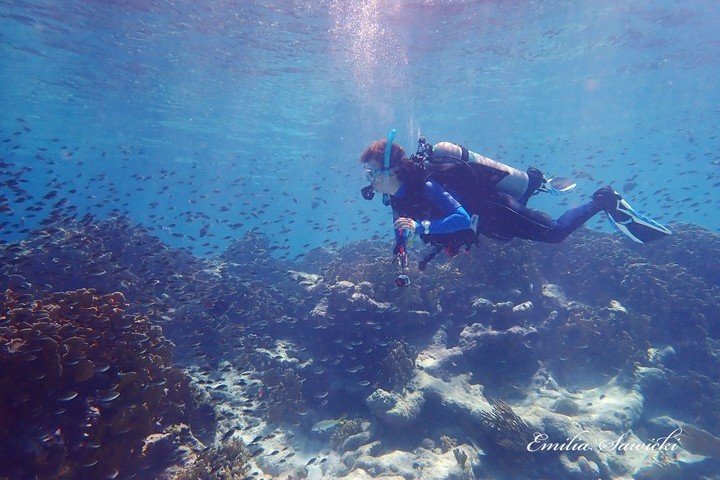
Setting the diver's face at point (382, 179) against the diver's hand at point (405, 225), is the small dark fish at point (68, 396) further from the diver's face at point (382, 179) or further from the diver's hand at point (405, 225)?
the diver's face at point (382, 179)

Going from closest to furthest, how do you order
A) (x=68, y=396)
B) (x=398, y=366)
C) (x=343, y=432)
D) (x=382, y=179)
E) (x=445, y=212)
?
1. (x=68, y=396)
2. (x=445, y=212)
3. (x=382, y=179)
4. (x=343, y=432)
5. (x=398, y=366)

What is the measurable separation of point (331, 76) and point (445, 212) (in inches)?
1069

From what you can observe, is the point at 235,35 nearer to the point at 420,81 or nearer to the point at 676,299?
the point at 420,81

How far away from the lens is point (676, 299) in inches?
495

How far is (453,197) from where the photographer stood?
619 cm

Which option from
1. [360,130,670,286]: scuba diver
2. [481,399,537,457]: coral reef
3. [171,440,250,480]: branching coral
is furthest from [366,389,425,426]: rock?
[360,130,670,286]: scuba diver

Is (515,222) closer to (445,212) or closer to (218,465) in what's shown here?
(445,212)

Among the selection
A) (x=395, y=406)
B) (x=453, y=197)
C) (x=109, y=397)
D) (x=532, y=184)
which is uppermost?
(x=532, y=184)

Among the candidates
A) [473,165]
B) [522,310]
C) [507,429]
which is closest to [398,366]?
[507,429]

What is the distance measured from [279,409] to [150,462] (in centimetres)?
420

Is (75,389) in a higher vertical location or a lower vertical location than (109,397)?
lower

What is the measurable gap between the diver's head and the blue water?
32.7 ft

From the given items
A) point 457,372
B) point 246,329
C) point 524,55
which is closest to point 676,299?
point 457,372

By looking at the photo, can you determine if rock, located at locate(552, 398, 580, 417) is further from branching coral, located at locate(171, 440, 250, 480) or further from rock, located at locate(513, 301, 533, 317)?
branching coral, located at locate(171, 440, 250, 480)
